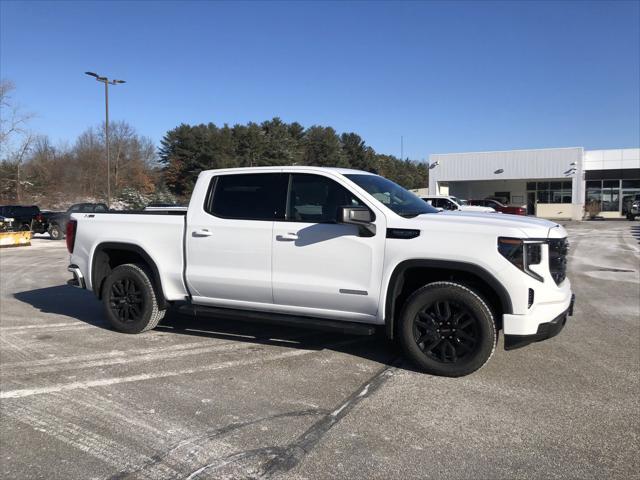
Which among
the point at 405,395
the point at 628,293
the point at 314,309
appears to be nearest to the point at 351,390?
the point at 405,395

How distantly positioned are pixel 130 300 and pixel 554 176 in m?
44.5

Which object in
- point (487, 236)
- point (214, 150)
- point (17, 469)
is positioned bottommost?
point (17, 469)

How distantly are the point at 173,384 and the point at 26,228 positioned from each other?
26.4 meters

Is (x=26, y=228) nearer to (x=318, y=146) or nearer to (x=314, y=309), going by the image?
(x=314, y=309)

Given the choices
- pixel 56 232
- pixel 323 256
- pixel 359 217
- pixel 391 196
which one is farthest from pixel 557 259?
pixel 56 232

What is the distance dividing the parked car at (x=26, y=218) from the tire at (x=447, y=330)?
25.8 m

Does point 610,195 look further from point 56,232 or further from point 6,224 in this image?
point 6,224

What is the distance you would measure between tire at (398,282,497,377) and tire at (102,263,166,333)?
3.00m

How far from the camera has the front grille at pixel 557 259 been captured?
15.4 ft

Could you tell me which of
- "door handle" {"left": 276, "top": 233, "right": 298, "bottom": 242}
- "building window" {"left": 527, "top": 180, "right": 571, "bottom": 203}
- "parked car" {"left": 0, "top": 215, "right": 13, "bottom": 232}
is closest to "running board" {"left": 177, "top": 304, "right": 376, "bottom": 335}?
"door handle" {"left": 276, "top": 233, "right": 298, "bottom": 242}

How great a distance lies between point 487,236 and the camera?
4.54 metres

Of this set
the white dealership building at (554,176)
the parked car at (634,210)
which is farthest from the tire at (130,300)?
the parked car at (634,210)

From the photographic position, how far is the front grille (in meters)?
4.70

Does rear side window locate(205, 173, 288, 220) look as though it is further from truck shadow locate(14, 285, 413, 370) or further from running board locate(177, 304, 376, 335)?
truck shadow locate(14, 285, 413, 370)
